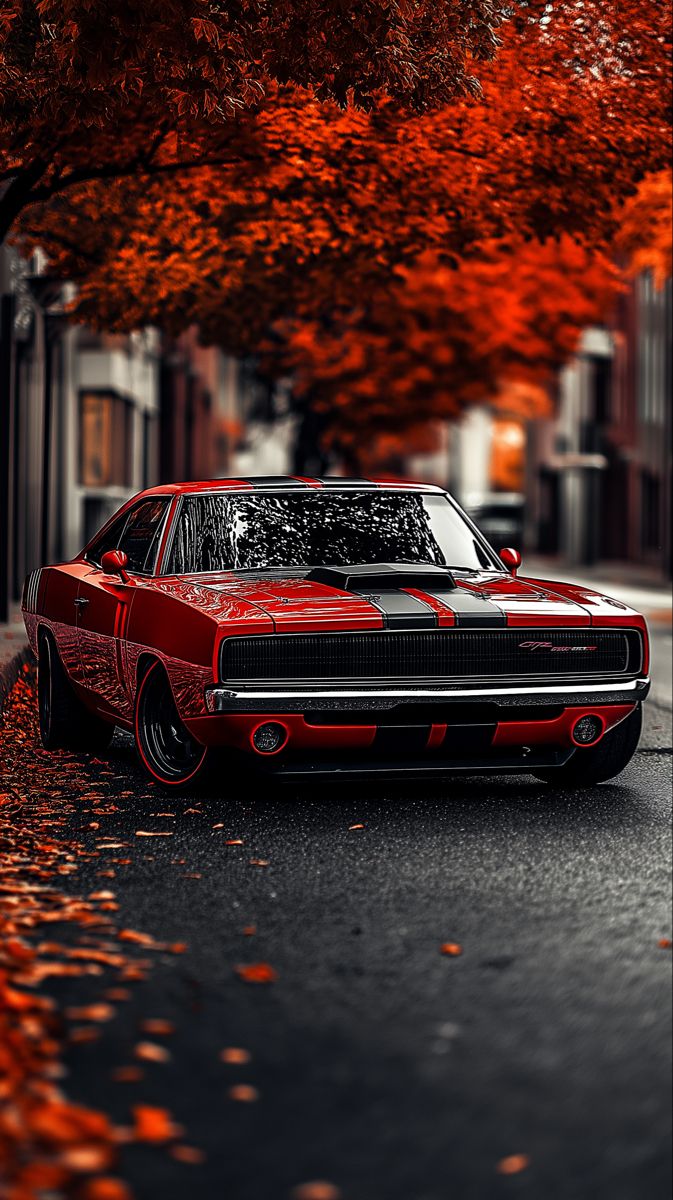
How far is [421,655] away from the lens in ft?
26.6

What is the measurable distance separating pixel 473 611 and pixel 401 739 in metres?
0.64

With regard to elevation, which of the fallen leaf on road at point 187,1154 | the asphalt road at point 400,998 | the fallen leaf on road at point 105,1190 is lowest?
the asphalt road at point 400,998

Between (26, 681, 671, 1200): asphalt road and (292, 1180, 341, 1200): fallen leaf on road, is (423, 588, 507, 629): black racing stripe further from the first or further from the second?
(292, 1180, 341, 1200): fallen leaf on road

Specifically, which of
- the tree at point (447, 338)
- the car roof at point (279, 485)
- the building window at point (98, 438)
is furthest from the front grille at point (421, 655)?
the building window at point (98, 438)

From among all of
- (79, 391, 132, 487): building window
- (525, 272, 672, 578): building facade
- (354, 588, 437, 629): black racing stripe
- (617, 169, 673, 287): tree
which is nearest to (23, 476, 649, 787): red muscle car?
(354, 588, 437, 629): black racing stripe

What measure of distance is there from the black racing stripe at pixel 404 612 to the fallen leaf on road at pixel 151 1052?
3581mm

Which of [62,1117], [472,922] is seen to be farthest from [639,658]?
[62,1117]

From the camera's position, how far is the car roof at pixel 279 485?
9359 millimetres

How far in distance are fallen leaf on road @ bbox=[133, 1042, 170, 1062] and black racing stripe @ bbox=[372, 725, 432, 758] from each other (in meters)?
3.45

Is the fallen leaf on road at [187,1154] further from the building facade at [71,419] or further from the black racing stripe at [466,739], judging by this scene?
the building facade at [71,419]

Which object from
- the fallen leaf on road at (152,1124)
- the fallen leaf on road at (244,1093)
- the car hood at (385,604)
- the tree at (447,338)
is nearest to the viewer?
the fallen leaf on road at (152,1124)

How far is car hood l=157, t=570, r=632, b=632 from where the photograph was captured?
26.2 ft

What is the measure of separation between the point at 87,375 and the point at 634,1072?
3033cm

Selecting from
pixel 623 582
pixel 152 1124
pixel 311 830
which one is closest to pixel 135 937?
pixel 152 1124
